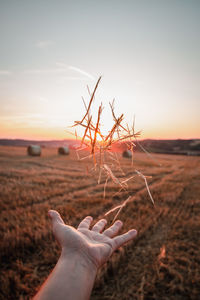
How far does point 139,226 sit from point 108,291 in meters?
1.75

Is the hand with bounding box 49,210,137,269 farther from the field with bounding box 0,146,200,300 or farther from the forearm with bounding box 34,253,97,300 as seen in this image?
the field with bounding box 0,146,200,300

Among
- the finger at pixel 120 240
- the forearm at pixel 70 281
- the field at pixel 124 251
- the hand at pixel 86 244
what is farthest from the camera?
the field at pixel 124 251

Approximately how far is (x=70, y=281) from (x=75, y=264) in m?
0.14

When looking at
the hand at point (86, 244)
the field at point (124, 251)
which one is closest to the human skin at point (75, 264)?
the hand at point (86, 244)

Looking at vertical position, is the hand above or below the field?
above

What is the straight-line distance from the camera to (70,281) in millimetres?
1163

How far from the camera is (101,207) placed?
462 cm

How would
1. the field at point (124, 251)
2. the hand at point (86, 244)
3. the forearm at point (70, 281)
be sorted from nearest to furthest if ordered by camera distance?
1. the forearm at point (70, 281)
2. the hand at point (86, 244)
3. the field at point (124, 251)

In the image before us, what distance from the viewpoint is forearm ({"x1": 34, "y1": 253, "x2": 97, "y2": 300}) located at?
3.49 ft

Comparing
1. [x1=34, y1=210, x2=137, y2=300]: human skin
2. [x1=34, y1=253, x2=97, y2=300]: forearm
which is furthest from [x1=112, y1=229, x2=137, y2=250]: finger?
[x1=34, y1=253, x2=97, y2=300]: forearm

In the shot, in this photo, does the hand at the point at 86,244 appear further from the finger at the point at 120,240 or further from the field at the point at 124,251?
the field at the point at 124,251

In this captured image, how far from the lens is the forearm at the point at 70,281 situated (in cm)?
106

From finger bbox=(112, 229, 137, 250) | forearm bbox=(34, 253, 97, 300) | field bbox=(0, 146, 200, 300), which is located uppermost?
forearm bbox=(34, 253, 97, 300)

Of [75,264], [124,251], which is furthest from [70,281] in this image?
[124,251]
